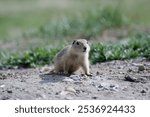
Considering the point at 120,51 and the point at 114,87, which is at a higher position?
the point at 120,51

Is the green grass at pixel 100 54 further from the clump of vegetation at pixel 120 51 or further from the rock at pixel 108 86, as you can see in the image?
the rock at pixel 108 86

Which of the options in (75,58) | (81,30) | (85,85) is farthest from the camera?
(81,30)

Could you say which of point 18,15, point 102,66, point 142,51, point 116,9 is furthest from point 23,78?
point 18,15

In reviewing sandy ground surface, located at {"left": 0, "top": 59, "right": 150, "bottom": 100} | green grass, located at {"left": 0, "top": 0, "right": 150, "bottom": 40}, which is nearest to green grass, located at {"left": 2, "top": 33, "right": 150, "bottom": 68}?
sandy ground surface, located at {"left": 0, "top": 59, "right": 150, "bottom": 100}

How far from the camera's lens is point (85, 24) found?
56.9 ft

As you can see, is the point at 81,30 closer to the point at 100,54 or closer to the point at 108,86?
the point at 100,54

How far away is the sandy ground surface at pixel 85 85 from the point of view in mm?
8633

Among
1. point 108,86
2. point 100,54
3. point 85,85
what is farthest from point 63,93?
point 100,54

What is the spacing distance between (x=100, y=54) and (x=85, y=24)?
19.5 ft

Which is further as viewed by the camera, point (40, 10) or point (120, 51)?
point (40, 10)

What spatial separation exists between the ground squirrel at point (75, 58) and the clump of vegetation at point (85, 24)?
20.7 ft

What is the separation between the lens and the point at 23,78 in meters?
9.85

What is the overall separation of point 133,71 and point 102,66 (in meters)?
0.88

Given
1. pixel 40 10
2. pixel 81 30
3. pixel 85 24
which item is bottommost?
pixel 40 10
